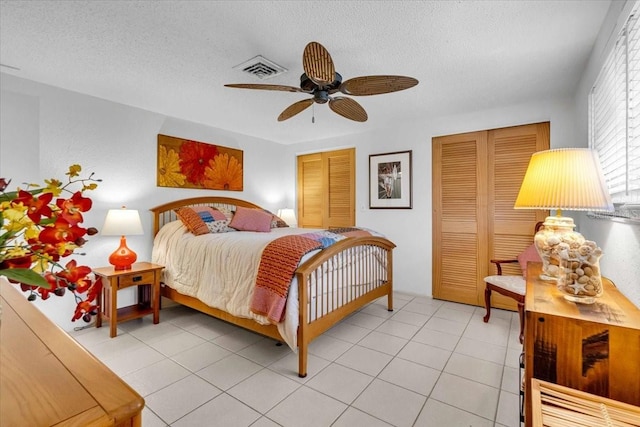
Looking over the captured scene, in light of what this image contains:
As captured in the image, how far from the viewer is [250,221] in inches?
145

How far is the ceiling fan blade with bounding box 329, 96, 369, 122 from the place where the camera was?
2.23 metres

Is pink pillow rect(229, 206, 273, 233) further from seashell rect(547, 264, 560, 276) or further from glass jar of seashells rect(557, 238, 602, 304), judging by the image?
glass jar of seashells rect(557, 238, 602, 304)

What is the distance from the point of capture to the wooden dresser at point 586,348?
0.88 m

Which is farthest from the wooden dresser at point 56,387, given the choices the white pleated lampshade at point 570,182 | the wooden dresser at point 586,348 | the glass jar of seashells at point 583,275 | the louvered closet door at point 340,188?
the louvered closet door at point 340,188

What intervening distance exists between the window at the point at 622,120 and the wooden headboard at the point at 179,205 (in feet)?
12.6

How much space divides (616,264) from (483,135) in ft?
7.38

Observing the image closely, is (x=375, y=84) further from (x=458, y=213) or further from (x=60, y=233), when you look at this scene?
(x=458, y=213)

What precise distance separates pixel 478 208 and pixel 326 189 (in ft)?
7.18

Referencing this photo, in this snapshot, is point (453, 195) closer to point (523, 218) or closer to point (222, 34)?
point (523, 218)

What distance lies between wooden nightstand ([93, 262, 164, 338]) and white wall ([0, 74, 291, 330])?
0.23 meters

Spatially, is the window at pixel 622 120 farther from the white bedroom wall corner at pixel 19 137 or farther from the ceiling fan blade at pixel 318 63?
the white bedroom wall corner at pixel 19 137

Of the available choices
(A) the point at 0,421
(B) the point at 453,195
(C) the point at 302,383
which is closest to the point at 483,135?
(B) the point at 453,195

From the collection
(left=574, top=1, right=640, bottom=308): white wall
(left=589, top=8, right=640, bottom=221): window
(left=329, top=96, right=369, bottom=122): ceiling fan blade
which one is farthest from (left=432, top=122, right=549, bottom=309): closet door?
(left=329, top=96, right=369, bottom=122): ceiling fan blade

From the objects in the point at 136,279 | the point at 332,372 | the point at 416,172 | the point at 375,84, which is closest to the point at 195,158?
the point at 136,279
